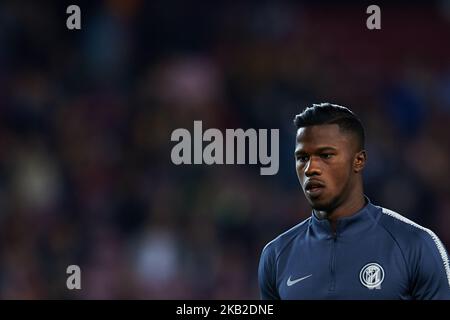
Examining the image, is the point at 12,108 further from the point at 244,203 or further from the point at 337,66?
the point at 337,66

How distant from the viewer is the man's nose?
131 inches

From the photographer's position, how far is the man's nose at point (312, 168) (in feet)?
10.9

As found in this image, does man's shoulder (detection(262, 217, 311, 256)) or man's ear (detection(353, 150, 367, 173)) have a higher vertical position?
man's ear (detection(353, 150, 367, 173))

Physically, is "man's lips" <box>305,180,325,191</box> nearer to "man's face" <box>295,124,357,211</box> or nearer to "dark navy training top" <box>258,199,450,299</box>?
"man's face" <box>295,124,357,211</box>

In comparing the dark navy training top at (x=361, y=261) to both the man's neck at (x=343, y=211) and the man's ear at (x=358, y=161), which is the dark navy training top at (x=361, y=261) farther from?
the man's ear at (x=358, y=161)

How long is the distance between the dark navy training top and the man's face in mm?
106

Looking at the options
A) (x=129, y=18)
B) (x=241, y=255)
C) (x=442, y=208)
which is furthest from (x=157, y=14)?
(x=442, y=208)

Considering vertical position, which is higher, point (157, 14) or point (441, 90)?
point (157, 14)

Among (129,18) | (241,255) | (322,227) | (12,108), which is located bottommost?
(241,255)
